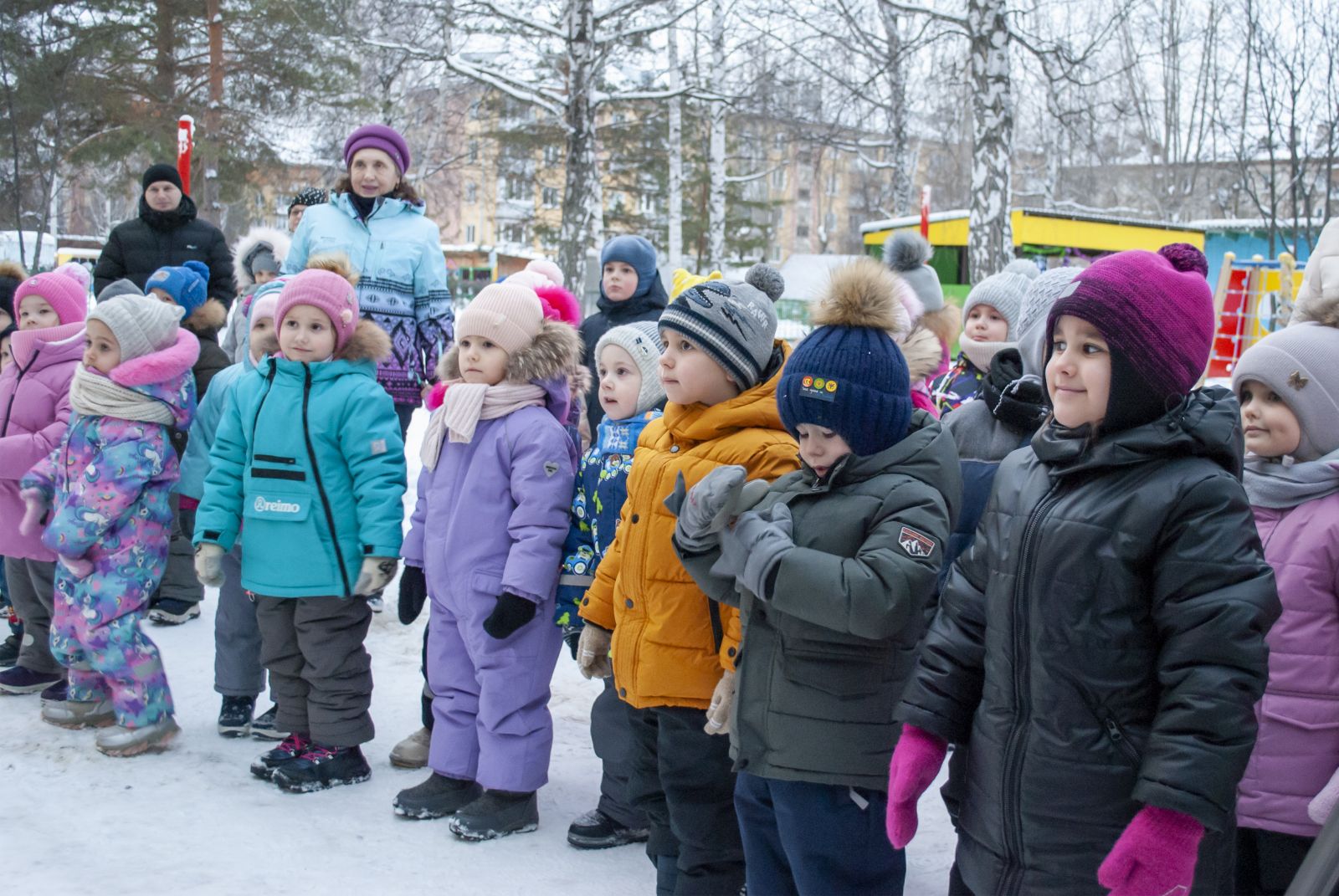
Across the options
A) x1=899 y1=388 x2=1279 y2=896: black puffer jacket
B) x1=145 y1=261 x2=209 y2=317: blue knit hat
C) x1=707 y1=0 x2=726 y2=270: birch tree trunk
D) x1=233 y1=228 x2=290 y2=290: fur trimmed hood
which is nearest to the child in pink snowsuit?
x1=145 y1=261 x2=209 y2=317: blue knit hat

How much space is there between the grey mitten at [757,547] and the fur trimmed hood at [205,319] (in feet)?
14.6

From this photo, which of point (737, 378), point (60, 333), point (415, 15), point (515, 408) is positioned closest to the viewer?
point (737, 378)

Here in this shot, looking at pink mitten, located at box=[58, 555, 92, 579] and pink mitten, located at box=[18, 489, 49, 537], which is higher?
pink mitten, located at box=[18, 489, 49, 537]

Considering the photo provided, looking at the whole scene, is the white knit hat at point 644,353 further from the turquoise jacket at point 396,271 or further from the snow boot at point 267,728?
the snow boot at point 267,728

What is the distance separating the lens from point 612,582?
11.2ft

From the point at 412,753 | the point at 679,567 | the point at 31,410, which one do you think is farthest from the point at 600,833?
the point at 31,410

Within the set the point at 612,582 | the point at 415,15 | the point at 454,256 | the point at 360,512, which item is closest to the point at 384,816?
the point at 360,512

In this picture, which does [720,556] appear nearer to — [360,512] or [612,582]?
[612,582]

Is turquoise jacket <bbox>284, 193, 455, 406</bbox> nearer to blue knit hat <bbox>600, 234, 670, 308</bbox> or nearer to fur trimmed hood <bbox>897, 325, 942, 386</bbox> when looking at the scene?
blue knit hat <bbox>600, 234, 670, 308</bbox>

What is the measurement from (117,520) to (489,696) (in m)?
1.83

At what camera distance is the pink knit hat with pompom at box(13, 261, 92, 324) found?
17.3ft

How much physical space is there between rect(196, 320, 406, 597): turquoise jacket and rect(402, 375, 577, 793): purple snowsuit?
11.4 inches

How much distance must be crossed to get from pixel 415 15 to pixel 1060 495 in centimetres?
1502

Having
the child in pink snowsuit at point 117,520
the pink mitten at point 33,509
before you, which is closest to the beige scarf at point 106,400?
the child in pink snowsuit at point 117,520
